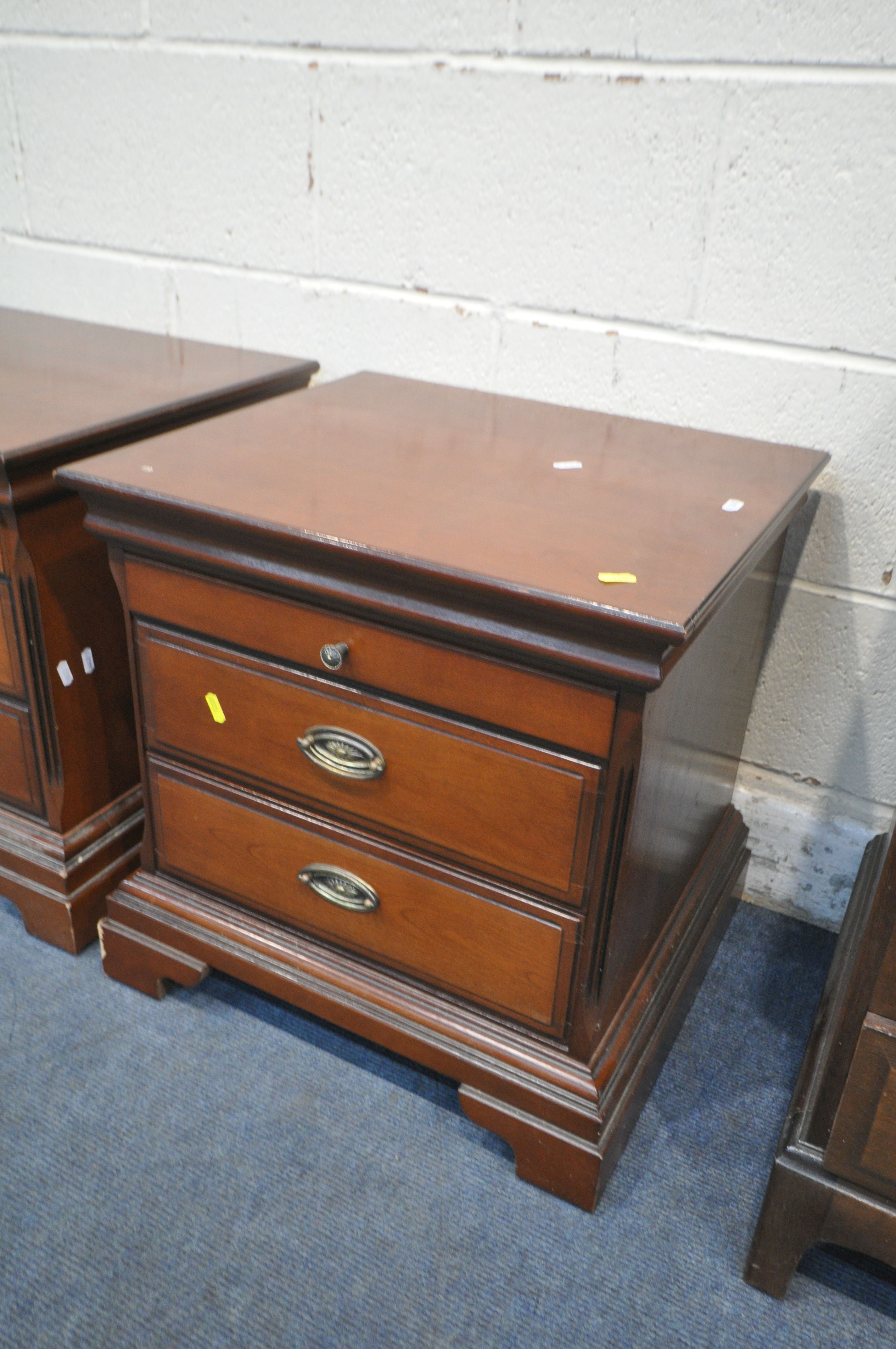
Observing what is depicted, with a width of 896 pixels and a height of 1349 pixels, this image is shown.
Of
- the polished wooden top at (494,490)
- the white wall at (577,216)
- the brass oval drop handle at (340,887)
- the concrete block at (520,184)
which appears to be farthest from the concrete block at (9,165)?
the brass oval drop handle at (340,887)

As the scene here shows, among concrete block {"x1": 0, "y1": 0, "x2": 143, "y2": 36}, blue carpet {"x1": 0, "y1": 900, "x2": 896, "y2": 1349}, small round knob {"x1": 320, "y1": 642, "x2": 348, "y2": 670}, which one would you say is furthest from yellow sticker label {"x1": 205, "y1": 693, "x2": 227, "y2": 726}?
concrete block {"x1": 0, "y1": 0, "x2": 143, "y2": 36}

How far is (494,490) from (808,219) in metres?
0.48

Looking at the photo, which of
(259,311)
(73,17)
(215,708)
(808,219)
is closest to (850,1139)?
(215,708)

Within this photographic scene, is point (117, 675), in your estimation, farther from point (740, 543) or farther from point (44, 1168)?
point (740, 543)

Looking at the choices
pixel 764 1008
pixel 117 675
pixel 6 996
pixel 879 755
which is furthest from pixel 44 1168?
pixel 879 755

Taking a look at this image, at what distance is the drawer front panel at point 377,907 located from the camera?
0.93m

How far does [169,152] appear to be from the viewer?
1439 mm

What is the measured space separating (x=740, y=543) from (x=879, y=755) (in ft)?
1.81

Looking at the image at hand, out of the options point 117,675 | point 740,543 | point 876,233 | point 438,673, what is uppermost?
point 876,233

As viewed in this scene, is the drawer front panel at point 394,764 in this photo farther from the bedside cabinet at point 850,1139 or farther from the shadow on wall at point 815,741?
the shadow on wall at point 815,741

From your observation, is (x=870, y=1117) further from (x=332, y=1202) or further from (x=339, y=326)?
(x=339, y=326)

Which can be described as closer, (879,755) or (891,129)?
(891,129)

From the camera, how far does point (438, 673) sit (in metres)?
0.85

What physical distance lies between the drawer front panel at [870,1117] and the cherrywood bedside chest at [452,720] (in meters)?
0.21
